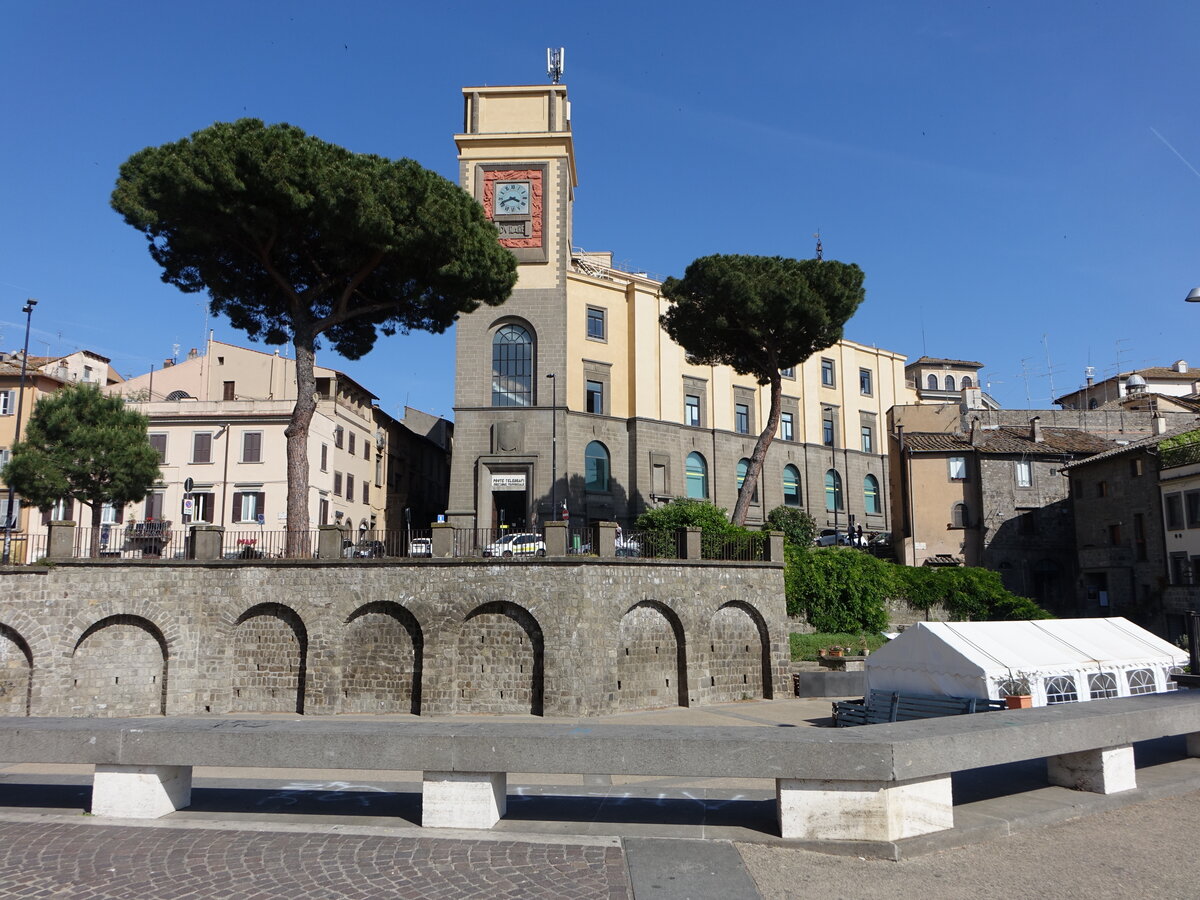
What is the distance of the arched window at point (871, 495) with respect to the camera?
5338cm

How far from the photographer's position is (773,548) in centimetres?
2709

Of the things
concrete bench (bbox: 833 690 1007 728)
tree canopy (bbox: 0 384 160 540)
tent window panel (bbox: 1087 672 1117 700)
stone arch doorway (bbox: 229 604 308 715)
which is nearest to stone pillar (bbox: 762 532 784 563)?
concrete bench (bbox: 833 690 1007 728)

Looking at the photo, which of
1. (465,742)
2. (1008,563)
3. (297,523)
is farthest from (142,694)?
(1008,563)

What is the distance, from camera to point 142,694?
22.7m

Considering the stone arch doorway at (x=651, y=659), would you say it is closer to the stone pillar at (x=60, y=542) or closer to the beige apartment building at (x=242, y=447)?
the stone pillar at (x=60, y=542)

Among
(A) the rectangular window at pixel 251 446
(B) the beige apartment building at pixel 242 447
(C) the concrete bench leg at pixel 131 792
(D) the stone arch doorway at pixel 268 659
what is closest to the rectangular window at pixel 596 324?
(B) the beige apartment building at pixel 242 447

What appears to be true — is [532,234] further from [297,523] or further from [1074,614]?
[1074,614]

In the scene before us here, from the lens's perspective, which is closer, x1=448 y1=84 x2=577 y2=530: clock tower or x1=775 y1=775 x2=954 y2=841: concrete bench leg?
x1=775 y1=775 x2=954 y2=841: concrete bench leg

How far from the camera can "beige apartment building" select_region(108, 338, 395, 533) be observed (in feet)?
132

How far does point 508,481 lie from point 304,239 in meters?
17.4

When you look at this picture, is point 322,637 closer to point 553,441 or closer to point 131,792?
point 131,792

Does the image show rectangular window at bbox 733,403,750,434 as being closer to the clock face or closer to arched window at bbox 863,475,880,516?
arched window at bbox 863,475,880,516

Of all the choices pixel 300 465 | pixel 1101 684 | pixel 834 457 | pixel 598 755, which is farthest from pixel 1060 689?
pixel 834 457

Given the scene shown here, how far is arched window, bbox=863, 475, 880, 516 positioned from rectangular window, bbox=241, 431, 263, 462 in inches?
1400
